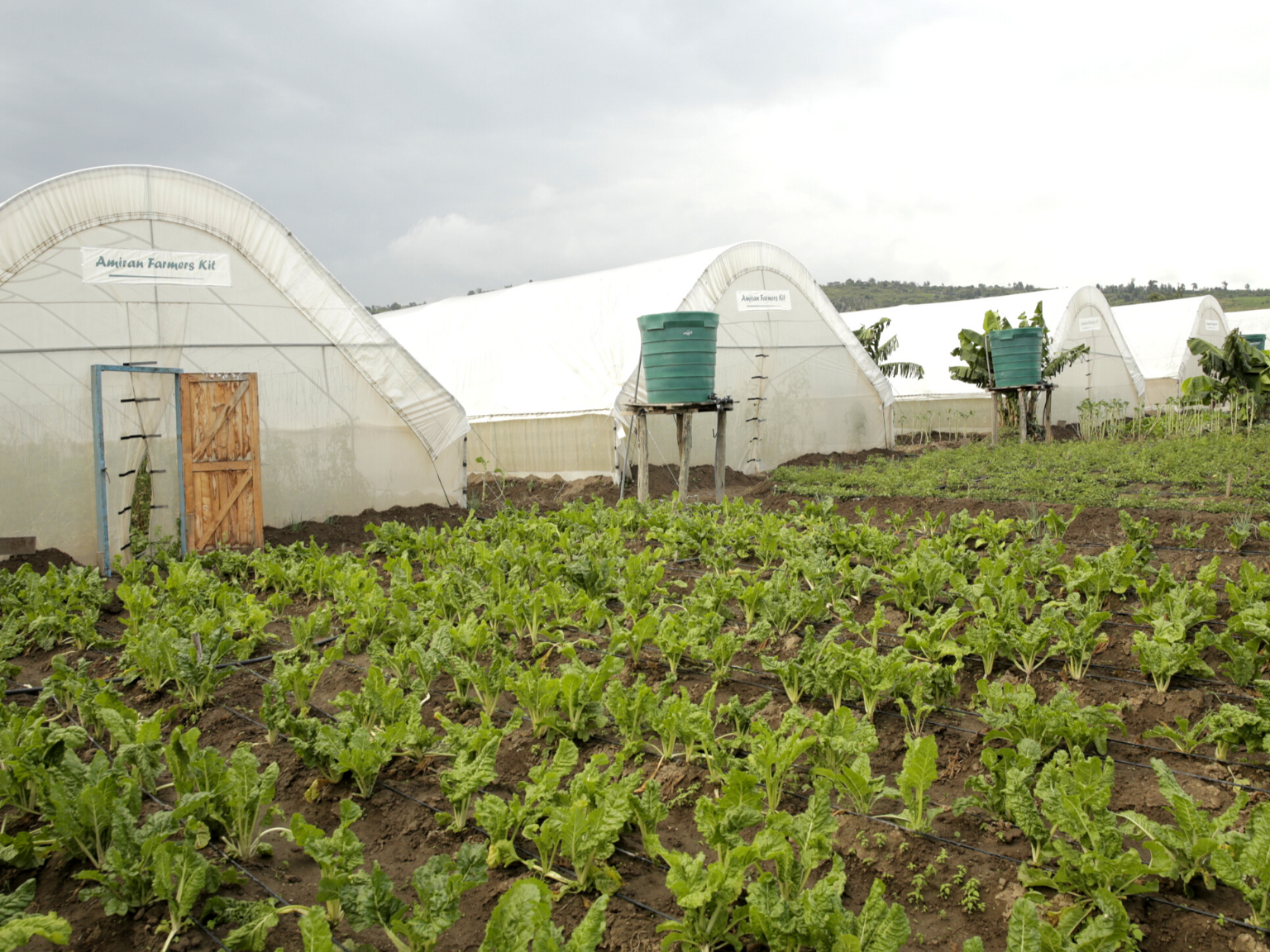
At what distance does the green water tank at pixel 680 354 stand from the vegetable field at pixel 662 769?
17.0ft

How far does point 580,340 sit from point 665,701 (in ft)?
38.7

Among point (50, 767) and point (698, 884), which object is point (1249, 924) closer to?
point (698, 884)

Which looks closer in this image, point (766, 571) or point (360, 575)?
point (360, 575)

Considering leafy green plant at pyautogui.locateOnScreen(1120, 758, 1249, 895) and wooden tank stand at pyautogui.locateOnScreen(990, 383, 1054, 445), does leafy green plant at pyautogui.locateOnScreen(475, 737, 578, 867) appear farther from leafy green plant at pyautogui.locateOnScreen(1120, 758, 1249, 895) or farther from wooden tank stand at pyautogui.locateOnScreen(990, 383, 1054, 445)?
wooden tank stand at pyautogui.locateOnScreen(990, 383, 1054, 445)

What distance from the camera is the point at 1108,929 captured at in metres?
2.46

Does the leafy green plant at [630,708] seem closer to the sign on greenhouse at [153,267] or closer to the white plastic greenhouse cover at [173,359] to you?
the white plastic greenhouse cover at [173,359]

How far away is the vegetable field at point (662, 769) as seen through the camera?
108 inches

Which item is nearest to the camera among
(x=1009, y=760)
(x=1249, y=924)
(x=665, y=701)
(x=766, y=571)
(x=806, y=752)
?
(x=1249, y=924)

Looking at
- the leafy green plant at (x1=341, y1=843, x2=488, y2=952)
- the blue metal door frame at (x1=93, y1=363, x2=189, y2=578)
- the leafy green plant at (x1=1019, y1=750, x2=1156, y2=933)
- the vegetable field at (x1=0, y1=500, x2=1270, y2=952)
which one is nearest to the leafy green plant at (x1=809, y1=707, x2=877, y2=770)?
the vegetable field at (x1=0, y1=500, x2=1270, y2=952)

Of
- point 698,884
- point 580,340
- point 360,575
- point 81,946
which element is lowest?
point 81,946

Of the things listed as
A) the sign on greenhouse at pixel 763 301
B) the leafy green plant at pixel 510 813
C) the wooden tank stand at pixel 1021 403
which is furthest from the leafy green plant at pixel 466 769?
the wooden tank stand at pixel 1021 403

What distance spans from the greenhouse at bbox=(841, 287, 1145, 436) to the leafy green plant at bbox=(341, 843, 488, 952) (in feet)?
71.9

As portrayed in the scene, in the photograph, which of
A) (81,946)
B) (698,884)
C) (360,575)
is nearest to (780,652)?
(698,884)

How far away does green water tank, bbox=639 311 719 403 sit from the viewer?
1107cm
